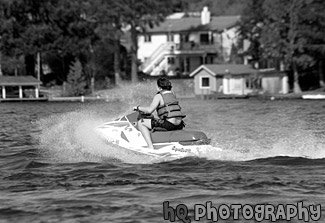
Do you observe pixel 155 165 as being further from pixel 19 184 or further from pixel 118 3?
pixel 118 3

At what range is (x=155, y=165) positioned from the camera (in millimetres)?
16766

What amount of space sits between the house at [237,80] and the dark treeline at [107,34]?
168 centimetres

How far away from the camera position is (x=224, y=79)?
73.9 metres

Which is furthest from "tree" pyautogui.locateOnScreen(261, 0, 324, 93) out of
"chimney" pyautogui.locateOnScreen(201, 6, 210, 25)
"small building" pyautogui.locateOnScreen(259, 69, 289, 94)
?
"chimney" pyautogui.locateOnScreen(201, 6, 210, 25)

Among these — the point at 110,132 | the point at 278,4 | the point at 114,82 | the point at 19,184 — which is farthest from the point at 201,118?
the point at 114,82

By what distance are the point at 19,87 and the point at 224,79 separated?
1903cm

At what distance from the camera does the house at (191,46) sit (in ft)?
288

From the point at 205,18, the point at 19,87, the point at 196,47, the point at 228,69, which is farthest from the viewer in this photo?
the point at 205,18

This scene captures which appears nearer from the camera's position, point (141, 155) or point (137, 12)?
point (141, 155)

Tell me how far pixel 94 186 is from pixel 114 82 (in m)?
64.1

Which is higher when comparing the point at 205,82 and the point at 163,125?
the point at 205,82

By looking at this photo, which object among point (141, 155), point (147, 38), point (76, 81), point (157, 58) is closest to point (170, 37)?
point (147, 38)

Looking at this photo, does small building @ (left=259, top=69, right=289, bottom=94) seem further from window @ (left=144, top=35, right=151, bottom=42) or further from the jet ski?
the jet ski

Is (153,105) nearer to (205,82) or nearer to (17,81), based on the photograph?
(17,81)
